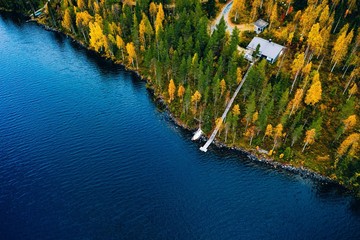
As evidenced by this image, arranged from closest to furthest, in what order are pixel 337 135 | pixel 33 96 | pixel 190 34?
pixel 337 135
pixel 33 96
pixel 190 34

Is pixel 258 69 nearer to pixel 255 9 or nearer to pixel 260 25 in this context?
pixel 260 25

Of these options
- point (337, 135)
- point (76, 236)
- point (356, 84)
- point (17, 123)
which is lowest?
point (76, 236)

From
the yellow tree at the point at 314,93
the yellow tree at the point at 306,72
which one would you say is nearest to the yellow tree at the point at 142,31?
the yellow tree at the point at 306,72

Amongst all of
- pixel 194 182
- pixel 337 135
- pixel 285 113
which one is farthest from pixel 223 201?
pixel 337 135

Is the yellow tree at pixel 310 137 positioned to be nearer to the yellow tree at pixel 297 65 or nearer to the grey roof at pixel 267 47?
the yellow tree at pixel 297 65

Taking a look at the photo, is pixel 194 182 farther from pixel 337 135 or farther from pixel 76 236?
pixel 337 135

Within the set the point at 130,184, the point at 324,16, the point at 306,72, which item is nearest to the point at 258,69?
the point at 306,72
